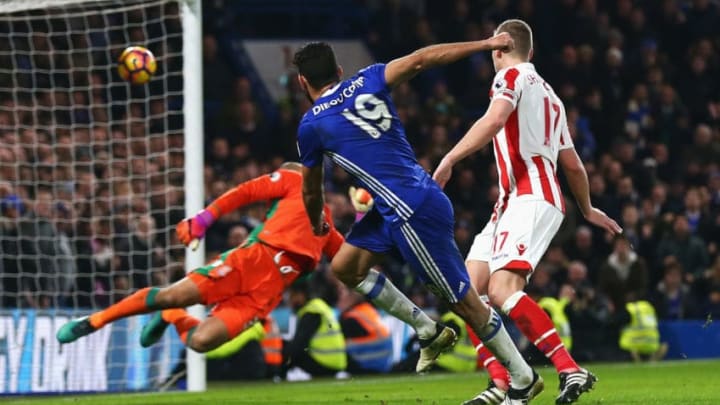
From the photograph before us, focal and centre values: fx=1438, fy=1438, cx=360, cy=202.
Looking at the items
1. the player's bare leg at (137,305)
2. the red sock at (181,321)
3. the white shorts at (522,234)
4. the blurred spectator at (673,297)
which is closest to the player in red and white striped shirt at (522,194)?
the white shorts at (522,234)

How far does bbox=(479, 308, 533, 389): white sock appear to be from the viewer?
6.89m

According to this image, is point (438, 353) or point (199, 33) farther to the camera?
point (199, 33)

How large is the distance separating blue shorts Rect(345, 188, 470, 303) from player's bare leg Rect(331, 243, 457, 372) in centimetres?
40

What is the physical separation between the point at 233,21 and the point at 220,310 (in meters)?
11.0

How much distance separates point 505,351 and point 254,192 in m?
3.31

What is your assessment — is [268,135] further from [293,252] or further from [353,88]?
[353,88]

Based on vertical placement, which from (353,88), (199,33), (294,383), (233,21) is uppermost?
(233,21)

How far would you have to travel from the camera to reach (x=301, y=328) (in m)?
13.8

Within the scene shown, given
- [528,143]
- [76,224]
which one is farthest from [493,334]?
[76,224]

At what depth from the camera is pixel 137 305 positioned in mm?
9414

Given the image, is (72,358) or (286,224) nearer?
(286,224)

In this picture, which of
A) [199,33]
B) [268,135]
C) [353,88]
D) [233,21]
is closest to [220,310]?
[199,33]

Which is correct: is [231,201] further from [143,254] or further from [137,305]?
[143,254]

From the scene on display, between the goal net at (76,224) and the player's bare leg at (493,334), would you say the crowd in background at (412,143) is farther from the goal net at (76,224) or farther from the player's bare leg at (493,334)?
the player's bare leg at (493,334)
